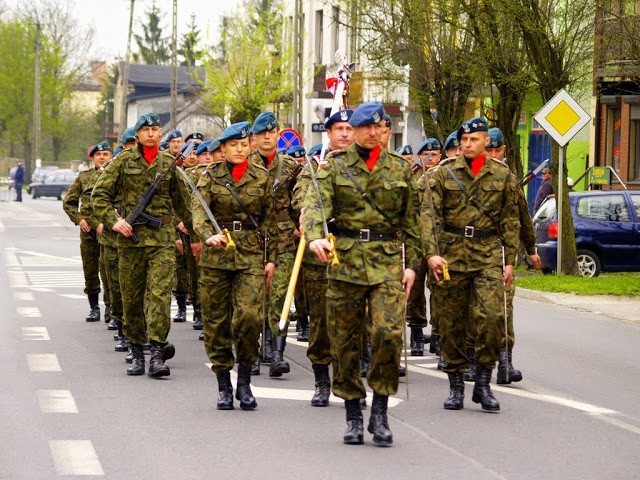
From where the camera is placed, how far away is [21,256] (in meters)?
27.4

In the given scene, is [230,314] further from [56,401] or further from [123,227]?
[123,227]

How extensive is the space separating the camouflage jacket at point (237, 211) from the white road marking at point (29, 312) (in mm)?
6771

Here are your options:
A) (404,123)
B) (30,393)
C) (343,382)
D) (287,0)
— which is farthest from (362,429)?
(287,0)

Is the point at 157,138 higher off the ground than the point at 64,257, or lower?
higher

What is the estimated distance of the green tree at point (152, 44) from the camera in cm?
12756

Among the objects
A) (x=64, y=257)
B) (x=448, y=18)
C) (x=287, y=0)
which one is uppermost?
(x=287, y=0)

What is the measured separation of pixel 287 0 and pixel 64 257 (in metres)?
35.1

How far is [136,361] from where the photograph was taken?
11375 mm

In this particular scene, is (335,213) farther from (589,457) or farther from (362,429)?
(589,457)

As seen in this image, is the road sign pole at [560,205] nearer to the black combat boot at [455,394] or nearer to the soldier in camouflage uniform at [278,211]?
the soldier in camouflage uniform at [278,211]

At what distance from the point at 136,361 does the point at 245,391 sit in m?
2.10

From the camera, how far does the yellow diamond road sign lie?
67.6ft

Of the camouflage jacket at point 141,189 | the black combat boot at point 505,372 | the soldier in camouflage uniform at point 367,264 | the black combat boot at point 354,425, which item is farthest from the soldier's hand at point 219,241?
the black combat boot at point 505,372

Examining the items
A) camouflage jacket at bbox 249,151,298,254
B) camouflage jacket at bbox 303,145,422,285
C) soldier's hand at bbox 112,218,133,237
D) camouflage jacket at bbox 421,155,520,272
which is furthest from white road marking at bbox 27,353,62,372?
camouflage jacket at bbox 303,145,422,285
